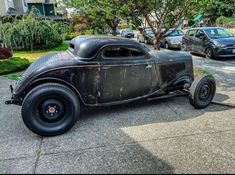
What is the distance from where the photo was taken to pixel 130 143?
3869 millimetres

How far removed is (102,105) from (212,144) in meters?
2.10

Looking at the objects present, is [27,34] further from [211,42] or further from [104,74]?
[104,74]

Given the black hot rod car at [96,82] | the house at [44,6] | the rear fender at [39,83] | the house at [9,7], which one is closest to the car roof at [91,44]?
the black hot rod car at [96,82]

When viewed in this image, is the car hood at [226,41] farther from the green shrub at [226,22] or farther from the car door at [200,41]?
the green shrub at [226,22]

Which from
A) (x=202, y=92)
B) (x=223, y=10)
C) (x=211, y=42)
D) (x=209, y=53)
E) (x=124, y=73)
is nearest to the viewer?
(x=124, y=73)

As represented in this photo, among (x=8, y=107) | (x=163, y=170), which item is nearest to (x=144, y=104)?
(x=163, y=170)

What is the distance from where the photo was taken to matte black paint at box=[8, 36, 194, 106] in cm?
436

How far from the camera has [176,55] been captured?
5.52 m

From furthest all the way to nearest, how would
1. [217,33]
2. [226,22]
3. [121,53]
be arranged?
[226,22] → [217,33] → [121,53]

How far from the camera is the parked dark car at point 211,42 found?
11.2m

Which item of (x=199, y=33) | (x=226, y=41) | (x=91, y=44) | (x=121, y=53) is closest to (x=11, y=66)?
(x=91, y=44)

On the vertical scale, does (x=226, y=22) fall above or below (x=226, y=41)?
below

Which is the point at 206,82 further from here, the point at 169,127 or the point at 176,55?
the point at 169,127

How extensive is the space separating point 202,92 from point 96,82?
2393 mm
